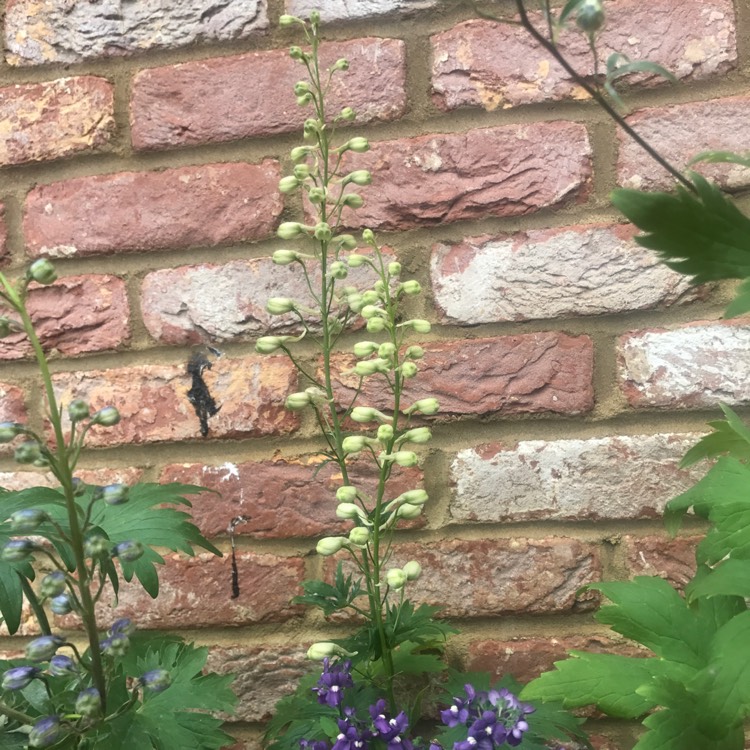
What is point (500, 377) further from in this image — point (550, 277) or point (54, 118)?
point (54, 118)

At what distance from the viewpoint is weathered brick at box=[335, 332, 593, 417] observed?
0.84m

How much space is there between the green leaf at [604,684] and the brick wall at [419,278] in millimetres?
257

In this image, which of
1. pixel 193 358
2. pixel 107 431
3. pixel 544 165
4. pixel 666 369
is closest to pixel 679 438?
pixel 666 369

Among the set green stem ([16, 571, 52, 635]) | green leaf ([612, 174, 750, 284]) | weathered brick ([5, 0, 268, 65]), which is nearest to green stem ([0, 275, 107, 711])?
green stem ([16, 571, 52, 635])

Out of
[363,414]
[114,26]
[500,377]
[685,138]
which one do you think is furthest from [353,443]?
[114,26]

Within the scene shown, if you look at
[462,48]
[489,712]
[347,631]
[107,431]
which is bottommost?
[347,631]

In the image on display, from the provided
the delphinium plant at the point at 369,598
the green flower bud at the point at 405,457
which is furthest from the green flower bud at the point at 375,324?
the green flower bud at the point at 405,457

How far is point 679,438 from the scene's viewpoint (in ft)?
2.69

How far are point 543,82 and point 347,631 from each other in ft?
2.19

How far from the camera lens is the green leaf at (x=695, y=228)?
1.21ft

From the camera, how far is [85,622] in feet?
1.59

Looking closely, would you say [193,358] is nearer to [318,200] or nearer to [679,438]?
[318,200]

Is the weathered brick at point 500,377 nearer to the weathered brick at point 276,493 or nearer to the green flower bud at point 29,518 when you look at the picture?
the weathered brick at point 276,493

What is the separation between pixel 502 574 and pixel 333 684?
0.28 meters
